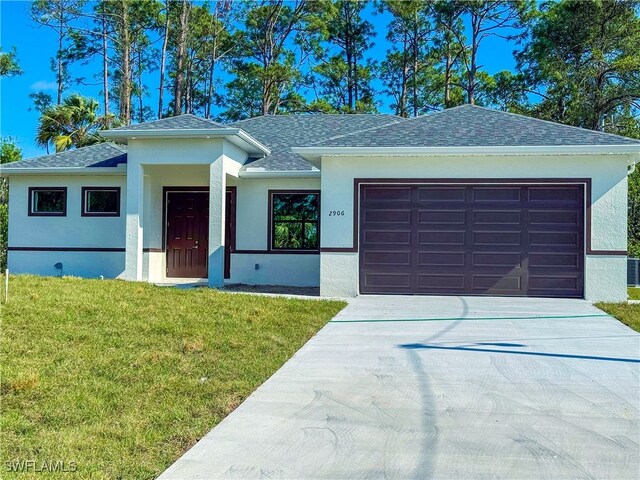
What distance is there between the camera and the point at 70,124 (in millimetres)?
21969

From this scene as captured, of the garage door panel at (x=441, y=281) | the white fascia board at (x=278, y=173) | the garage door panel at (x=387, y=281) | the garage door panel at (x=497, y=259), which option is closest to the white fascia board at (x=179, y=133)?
the white fascia board at (x=278, y=173)

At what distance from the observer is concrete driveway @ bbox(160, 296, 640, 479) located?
339 centimetres

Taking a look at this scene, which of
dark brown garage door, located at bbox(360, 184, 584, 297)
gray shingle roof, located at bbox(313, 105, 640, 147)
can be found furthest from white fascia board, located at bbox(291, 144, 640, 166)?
dark brown garage door, located at bbox(360, 184, 584, 297)

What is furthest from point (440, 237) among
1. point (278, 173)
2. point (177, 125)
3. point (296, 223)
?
point (177, 125)

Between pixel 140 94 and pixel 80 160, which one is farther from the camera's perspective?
pixel 140 94

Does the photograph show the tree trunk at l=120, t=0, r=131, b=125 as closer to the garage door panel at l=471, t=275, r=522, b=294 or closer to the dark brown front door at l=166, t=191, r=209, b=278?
the dark brown front door at l=166, t=191, r=209, b=278

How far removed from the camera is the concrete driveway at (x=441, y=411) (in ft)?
11.1

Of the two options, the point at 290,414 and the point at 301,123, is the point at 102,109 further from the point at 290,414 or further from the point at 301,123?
the point at 290,414

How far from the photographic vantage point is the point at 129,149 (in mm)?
12562

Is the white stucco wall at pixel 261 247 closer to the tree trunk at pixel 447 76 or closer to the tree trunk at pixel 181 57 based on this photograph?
the tree trunk at pixel 181 57

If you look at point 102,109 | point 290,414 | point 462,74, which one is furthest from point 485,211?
point 102,109

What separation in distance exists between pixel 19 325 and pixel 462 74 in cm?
2839

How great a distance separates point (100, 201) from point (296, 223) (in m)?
5.48

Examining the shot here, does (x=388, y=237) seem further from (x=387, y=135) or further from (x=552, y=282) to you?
(x=552, y=282)
